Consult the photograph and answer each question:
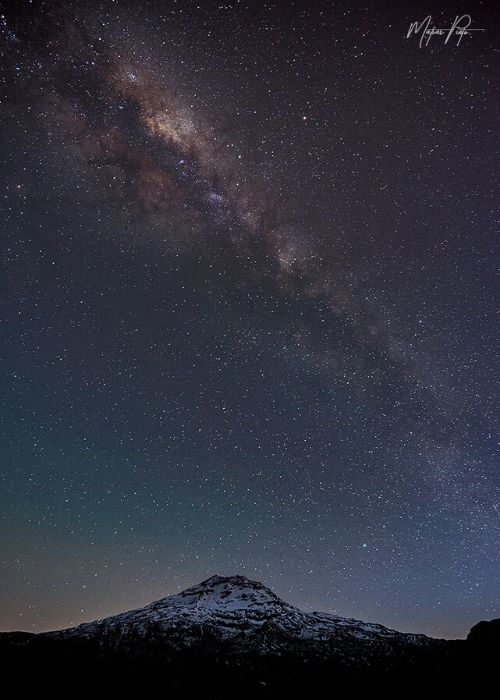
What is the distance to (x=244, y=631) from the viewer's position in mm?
78375

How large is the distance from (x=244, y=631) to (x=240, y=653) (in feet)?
32.2

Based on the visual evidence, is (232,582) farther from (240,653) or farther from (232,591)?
(240,653)

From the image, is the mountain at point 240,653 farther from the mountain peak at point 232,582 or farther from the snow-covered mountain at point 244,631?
the mountain peak at point 232,582

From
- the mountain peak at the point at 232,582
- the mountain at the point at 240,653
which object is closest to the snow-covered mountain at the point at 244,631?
the mountain at the point at 240,653

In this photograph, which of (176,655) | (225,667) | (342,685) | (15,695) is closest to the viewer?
(15,695)

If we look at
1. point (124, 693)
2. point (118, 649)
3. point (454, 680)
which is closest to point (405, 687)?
point (454, 680)

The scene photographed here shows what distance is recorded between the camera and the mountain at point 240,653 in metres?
51.4

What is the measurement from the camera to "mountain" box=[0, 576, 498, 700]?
51438 millimetres

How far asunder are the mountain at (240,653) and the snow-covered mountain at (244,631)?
0.68 feet

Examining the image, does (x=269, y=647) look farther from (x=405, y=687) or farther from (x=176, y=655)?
(x=405, y=687)

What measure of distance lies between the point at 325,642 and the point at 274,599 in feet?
91.5

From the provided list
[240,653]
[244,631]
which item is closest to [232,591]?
[244,631]

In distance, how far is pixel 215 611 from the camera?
8900 cm

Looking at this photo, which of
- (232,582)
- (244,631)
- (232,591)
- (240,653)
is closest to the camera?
(240,653)
